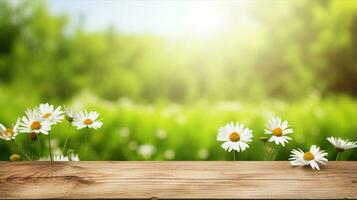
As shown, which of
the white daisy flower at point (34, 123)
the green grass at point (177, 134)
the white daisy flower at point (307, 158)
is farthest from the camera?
the green grass at point (177, 134)

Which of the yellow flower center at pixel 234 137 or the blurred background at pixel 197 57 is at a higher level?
the blurred background at pixel 197 57

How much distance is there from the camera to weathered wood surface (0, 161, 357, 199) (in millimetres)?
1056

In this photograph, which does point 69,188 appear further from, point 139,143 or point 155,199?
point 139,143

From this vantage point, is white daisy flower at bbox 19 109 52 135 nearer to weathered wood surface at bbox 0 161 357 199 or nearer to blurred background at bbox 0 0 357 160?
weathered wood surface at bbox 0 161 357 199

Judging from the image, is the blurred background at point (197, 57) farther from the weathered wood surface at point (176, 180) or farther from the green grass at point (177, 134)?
the weathered wood surface at point (176, 180)

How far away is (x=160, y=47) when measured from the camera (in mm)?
11492

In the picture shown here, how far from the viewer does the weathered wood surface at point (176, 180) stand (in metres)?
1.06

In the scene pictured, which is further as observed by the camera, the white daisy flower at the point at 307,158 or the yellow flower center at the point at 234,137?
the yellow flower center at the point at 234,137

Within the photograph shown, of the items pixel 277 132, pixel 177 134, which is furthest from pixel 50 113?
pixel 177 134

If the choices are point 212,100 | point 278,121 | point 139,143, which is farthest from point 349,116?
point 212,100

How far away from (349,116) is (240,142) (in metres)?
4.24

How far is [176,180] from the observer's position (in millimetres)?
1117

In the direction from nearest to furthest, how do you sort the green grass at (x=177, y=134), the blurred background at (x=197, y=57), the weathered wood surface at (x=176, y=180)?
the weathered wood surface at (x=176, y=180), the green grass at (x=177, y=134), the blurred background at (x=197, y=57)

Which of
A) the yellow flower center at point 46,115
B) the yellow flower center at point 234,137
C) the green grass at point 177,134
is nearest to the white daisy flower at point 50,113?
the yellow flower center at point 46,115
